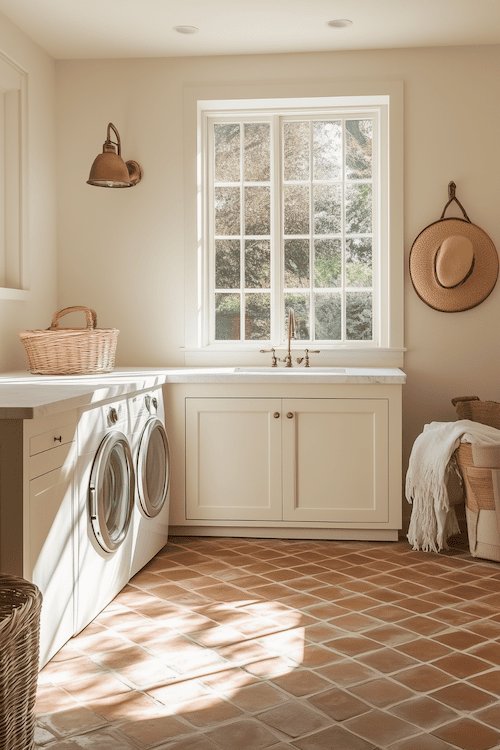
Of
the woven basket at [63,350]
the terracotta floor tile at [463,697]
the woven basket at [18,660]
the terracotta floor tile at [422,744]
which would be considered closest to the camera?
the woven basket at [18,660]

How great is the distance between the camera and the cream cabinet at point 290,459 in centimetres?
372

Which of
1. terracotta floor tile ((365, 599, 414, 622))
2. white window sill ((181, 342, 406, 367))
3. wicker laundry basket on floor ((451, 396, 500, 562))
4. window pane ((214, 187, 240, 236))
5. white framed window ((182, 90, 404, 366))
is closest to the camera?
terracotta floor tile ((365, 599, 414, 622))

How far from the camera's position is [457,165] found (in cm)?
412

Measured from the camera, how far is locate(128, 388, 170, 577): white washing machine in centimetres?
317

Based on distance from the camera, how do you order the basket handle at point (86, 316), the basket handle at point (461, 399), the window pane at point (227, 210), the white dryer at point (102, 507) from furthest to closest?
the window pane at point (227, 210) < the basket handle at point (461, 399) < the basket handle at point (86, 316) < the white dryer at point (102, 507)

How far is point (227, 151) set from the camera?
445 centimetres

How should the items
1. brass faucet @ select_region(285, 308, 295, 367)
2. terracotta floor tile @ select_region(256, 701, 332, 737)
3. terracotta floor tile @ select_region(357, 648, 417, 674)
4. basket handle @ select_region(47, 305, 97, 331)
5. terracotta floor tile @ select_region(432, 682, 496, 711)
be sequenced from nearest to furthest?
terracotta floor tile @ select_region(256, 701, 332, 737) < terracotta floor tile @ select_region(432, 682, 496, 711) < terracotta floor tile @ select_region(357, 648, 417, 674) < basket handle @ select_region(47, 305, 97, 331) < brass faucet @ select_region(285, 308, 295, 367)

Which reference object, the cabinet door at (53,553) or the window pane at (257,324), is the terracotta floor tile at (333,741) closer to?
the cabinet door at (53,553)

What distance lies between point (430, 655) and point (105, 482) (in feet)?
4.20

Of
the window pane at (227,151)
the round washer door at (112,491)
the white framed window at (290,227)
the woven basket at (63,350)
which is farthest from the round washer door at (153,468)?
the window pane at (227,151)

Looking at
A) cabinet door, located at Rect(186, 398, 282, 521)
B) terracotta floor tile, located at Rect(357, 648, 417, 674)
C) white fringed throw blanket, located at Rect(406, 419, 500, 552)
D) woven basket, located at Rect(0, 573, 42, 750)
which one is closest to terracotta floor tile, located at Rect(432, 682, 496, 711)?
terracotta floor tile, located at Rect(357, 648, 417, 674)

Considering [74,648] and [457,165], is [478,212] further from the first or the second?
[74,648]

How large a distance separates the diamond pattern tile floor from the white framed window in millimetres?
1490

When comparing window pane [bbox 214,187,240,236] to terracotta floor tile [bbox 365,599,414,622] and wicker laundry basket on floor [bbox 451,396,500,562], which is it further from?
terracotta floor tile [bbox 365,599,414,622]
